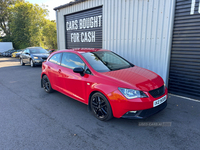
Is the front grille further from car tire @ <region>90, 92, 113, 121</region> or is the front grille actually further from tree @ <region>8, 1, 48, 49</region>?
tree @ <region>8, 1, 48, 49</region>

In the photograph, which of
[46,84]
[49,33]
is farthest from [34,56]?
[49,33]

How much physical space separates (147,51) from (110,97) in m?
3.67

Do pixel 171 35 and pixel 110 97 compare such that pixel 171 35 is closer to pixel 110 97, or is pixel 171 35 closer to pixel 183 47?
pixel 183 47

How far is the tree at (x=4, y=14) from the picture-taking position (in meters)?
37.2

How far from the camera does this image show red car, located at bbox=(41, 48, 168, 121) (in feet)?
10.2

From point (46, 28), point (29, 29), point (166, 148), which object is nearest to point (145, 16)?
point (166, 148)

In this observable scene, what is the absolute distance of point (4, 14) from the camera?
1486 inches

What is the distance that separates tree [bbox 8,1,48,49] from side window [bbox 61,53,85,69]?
95.3ft

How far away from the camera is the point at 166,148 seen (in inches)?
103

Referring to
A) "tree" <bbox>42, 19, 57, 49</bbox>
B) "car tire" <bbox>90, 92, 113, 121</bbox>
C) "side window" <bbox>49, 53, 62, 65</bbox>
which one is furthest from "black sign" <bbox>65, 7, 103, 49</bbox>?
"tree" <bbox>42, 19, 57, 49</bbox>

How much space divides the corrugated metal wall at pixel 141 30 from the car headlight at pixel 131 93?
305 cm

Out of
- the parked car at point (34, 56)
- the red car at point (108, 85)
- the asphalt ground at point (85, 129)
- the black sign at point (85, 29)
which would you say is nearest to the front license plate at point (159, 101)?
the red car at point (108, 85)

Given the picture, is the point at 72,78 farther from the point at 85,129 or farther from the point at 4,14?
the point at 4,14

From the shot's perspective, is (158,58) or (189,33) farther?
(158,58)
